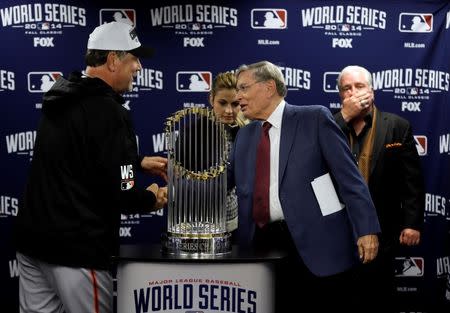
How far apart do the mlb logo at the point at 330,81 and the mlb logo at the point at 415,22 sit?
510 mm

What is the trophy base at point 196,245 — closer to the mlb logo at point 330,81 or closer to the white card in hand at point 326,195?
the white card in hand at point 326,195

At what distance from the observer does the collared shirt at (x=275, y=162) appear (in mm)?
2572

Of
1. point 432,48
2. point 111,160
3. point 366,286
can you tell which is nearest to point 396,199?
point 366,286

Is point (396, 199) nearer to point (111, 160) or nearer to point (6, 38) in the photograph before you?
point (111, 160)

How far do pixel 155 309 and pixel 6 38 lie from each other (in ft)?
8.46

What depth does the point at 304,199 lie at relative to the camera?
2510 millimetres

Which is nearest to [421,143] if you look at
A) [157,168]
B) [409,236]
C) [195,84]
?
[409,236]

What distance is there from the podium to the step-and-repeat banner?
2.07 m

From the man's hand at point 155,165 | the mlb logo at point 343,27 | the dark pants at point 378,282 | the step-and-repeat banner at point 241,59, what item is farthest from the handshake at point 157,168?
the mlb logo at point 343,27

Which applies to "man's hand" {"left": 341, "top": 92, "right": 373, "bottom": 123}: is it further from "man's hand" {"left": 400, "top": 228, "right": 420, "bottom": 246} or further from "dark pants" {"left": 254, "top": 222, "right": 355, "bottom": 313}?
"dark pants" {"left": 254, "top": 222, "right": 355, "bottom": 313}

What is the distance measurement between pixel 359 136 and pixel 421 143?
0.91 m

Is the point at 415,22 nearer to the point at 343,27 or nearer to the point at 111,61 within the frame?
the point at 343,27

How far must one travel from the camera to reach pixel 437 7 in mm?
4207

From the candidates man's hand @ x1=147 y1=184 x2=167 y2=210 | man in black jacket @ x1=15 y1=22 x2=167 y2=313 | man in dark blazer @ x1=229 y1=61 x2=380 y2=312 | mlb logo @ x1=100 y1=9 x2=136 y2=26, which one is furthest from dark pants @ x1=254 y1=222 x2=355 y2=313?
mlb logo @ x1=100 y1=9 x2=136 y2=26
